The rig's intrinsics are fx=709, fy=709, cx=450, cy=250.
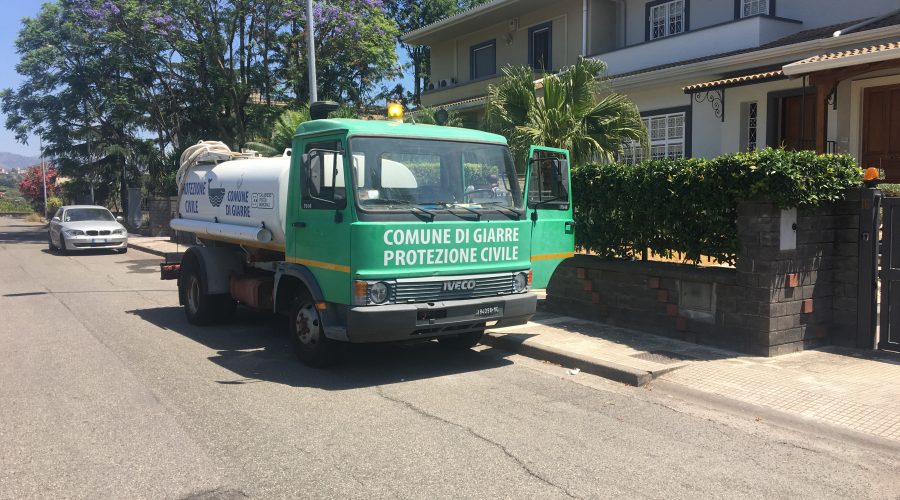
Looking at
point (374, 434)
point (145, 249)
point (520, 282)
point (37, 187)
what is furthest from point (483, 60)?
point (37, 187)

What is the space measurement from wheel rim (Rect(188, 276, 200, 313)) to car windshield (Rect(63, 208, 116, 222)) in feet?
48.6

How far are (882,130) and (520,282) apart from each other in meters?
10.0

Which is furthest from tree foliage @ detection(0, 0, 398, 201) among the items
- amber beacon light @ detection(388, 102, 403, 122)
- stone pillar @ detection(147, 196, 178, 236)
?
amber beacon light @ detection(388, 102, 403, 122)

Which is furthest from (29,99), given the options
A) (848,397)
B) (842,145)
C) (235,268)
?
(848,397)

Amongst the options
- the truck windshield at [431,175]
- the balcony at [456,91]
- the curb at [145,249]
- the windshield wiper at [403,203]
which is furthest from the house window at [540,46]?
the windshield wiper at [403,203]

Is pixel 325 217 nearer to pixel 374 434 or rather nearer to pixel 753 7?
pixel 374 434

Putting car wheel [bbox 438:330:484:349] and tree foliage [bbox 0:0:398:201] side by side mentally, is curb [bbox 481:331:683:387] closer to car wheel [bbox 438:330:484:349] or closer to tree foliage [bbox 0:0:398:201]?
car wheel [bbox 438:330:484:349]

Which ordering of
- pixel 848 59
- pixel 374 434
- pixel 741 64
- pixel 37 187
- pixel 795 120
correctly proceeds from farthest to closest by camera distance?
pixel 37 187, pixel 795 120, pixel 741 64, pixel 848 59, pixel 374 434

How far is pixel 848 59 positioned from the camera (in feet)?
36.7

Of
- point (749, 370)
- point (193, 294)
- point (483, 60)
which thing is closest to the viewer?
point (749, 370)

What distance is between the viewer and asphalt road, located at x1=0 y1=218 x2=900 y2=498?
4.34 metres

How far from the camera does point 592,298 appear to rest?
9.24 meters

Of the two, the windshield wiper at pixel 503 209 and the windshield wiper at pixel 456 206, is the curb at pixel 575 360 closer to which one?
the windshield wiper at pixel 503 209

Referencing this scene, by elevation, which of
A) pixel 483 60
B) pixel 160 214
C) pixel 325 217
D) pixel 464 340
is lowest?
pixel 464 340
